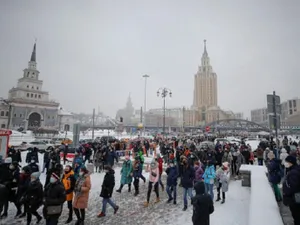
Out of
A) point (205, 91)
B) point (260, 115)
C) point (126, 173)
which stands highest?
point (205, 91)

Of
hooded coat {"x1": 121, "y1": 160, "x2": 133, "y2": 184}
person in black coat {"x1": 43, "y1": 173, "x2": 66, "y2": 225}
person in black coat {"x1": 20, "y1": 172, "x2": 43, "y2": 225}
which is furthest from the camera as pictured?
hooded coat {"x1": 121, "y1": 160, "x2": 133, "y2": 184}

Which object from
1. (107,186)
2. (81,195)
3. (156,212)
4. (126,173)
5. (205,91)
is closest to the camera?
(81,195)

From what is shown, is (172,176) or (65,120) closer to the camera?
(172,176)

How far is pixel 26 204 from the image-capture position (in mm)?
5609

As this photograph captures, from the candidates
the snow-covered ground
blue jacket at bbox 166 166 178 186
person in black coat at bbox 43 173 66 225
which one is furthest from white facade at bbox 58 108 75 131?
person in black coat at bbox 43 173 66 225

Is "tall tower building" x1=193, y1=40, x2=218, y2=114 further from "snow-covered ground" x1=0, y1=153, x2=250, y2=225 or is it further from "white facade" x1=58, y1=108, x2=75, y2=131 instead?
"snow-covered ground" x1=0, y1=153, x2=250, y2=225

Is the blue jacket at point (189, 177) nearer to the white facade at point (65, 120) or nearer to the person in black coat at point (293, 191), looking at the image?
the person in black coat at point (293, 191)

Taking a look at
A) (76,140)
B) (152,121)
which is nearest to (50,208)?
(76,140)

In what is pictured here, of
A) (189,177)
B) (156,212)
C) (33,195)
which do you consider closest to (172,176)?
(189,177)

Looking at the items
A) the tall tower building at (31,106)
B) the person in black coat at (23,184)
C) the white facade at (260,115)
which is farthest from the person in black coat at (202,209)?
the white facade at (260,115)

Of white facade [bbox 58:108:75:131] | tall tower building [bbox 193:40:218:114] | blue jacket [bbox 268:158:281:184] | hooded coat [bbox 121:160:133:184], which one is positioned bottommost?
hooded coat [bbox 121:160:133:184]

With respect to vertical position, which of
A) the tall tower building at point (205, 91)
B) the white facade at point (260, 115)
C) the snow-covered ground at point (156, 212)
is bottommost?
the snow-covered ground at point (156, 212)

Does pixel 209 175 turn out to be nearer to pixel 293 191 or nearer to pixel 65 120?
pixel 293 191

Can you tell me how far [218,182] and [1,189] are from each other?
7.25 m
